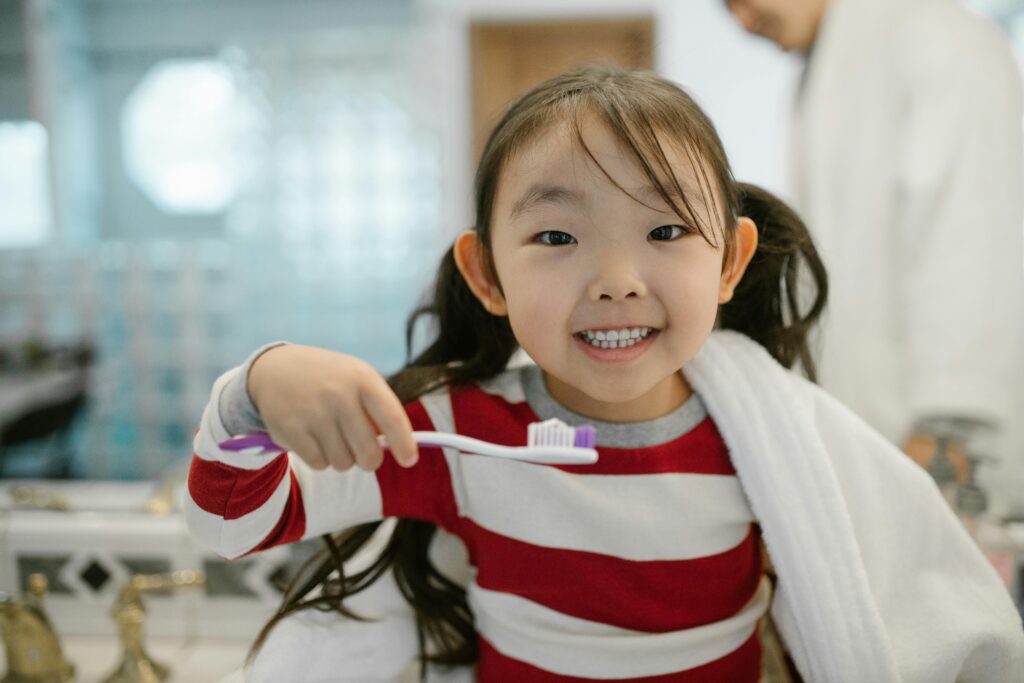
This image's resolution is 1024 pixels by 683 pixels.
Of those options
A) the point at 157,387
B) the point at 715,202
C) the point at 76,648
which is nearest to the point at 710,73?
the point at 715,202

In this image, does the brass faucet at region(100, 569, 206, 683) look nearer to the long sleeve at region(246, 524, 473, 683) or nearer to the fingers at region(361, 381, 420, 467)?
the long sleeve at region(246, 524, 473, 683)

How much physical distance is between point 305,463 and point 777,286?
40 centimetres

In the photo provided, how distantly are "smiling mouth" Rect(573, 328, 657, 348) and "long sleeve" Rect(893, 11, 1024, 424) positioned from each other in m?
0.42

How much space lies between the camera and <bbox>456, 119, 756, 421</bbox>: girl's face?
15.5 inches

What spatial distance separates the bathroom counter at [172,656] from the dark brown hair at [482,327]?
21 cm

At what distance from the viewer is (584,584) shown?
1.55 ft

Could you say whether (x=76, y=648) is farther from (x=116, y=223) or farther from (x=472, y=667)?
(x=116, y=223)

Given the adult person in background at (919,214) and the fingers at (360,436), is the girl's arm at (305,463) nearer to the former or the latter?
the fingers at (360,436)

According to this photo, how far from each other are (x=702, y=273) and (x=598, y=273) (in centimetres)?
7

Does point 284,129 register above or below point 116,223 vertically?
above

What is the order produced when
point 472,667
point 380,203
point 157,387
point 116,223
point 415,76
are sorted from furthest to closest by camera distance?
point 116,223
point 380,203
point 415,76
point 157,387
point 472,667

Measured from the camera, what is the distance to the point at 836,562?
460 millimetres

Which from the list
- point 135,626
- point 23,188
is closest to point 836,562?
point 135,626

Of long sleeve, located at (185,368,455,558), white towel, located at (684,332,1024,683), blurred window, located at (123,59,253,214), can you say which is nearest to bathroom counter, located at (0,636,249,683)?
long sleeve, located at (185,368,455,558)
